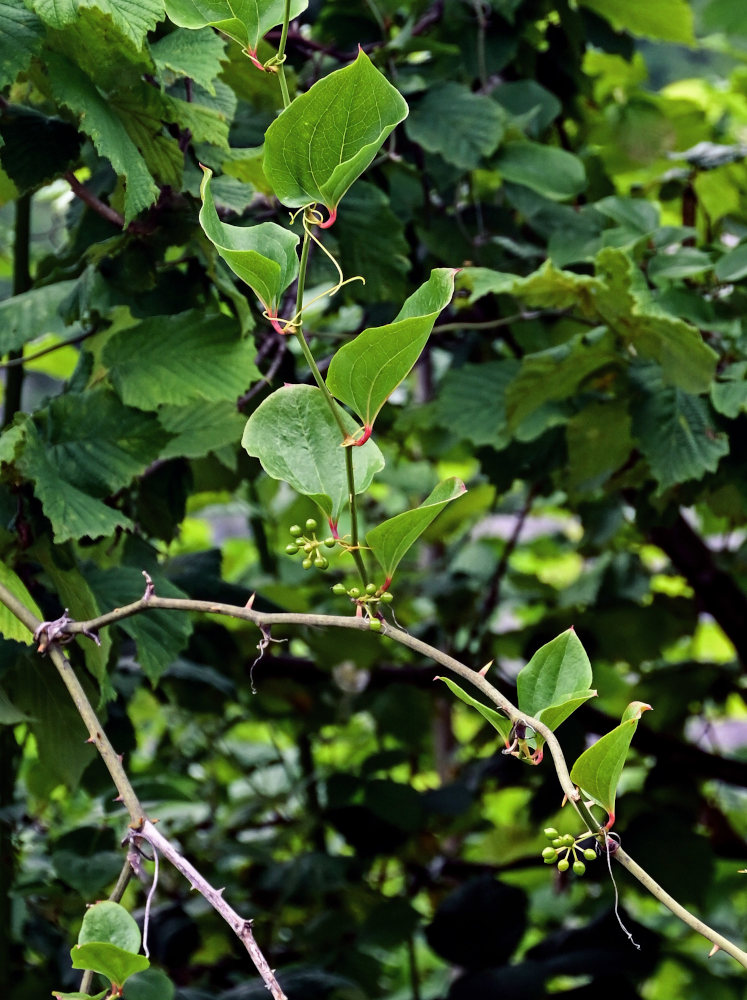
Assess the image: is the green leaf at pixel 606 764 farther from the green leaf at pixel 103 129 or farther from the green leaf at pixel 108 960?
the green leaf at pixel 103 129

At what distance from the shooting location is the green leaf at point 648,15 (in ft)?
2.71

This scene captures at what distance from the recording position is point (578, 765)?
0.32 meters

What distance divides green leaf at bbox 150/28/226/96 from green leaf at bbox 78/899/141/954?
0.33 m

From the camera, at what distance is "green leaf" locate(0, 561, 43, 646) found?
0.42 metres

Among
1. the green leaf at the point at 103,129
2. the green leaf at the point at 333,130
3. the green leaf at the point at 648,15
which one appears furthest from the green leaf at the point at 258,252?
the green leaf at the point at 648,15

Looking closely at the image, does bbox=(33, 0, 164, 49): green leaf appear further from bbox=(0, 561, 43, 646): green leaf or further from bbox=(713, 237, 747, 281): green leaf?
bbox=(713, 237, 747, 281): green leaf

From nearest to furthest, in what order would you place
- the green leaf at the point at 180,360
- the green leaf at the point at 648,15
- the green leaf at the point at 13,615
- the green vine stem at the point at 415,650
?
the green vine stem at the point at 415,650 → the green leaf at the point at 13,615 → the green leaf at the point at 180,360 → the green leaf at the point at 648,15

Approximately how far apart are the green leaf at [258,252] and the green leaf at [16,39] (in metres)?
0.16

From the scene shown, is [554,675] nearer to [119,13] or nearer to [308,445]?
[308,445]

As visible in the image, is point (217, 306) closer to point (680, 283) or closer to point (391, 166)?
point (391, 166)

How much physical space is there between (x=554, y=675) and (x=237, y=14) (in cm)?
25

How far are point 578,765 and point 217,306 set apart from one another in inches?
15.5

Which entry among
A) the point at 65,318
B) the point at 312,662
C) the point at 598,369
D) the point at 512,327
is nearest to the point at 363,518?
the point at 312,662

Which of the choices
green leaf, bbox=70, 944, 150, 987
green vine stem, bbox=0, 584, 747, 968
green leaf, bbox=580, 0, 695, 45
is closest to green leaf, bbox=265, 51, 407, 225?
green vine stem, bbox=0, 584, 747, 968
